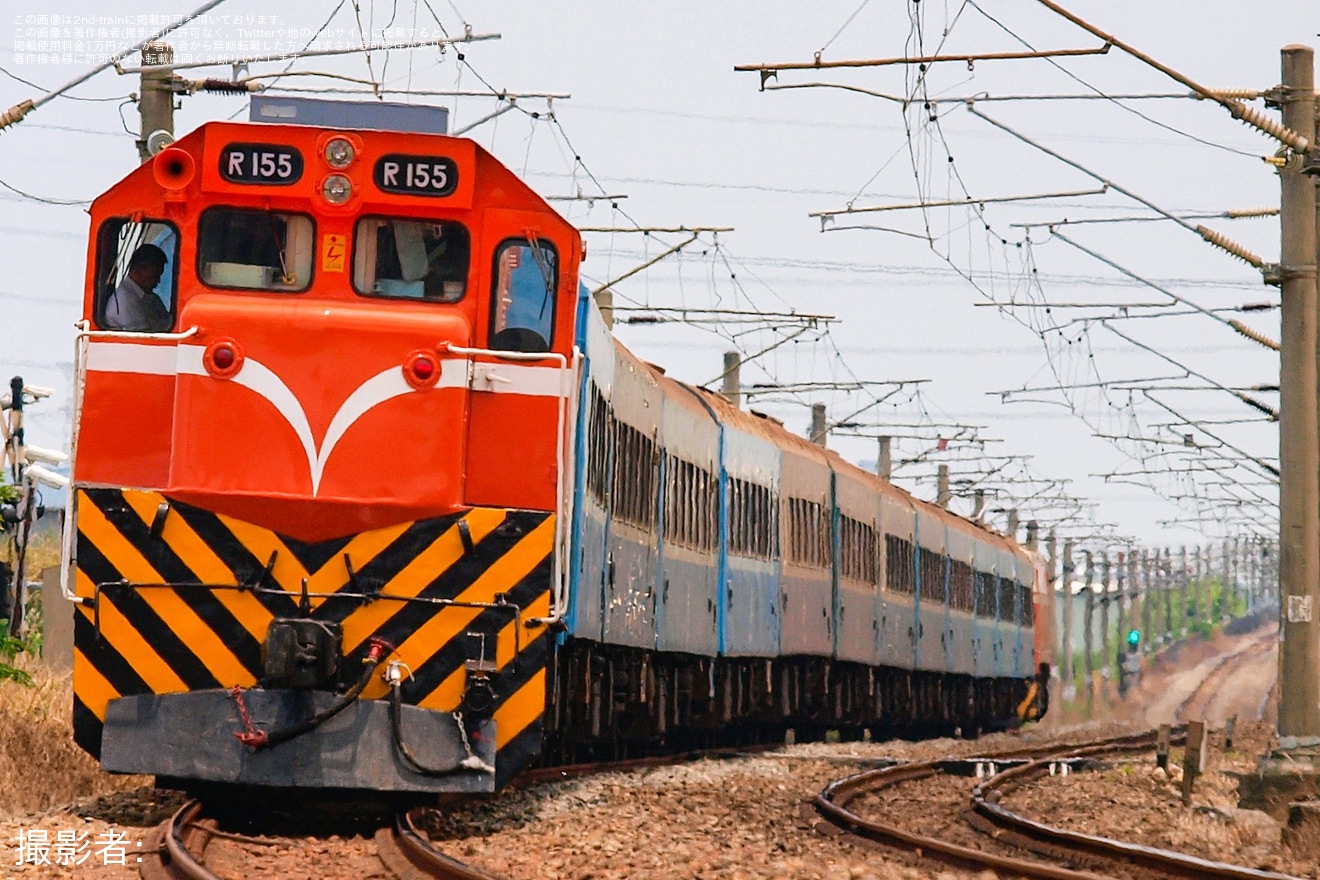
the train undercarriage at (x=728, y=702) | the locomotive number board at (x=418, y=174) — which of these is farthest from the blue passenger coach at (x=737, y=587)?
the locomotive number board at (x=418, y=174)

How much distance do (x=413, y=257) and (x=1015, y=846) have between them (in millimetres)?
5393

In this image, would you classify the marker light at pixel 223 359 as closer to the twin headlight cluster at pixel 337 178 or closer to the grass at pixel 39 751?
the twin headlight cluster at pixel 337 178

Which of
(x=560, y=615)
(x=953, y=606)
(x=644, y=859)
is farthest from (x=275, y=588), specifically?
(x=953, y=606)

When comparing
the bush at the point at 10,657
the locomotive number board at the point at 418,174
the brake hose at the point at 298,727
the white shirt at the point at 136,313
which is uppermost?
the locomotive number board at the point at 418,174

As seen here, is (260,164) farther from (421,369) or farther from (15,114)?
(15,114)

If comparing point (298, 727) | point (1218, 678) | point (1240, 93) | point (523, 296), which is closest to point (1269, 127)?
point (1240, 93)

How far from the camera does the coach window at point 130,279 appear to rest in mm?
11352

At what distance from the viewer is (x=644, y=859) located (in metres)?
10.9

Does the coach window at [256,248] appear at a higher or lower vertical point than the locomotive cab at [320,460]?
higher

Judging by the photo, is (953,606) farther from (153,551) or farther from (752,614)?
(153,551)

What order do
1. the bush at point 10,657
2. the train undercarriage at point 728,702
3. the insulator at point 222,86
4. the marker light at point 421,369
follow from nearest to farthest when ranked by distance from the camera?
1. the marker light at point 421,369
2. the bush at point 10,657
3. the train undercarriage at point 728,702
4. the insulator at point 222,86

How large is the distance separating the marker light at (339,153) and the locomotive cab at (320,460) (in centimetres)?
2

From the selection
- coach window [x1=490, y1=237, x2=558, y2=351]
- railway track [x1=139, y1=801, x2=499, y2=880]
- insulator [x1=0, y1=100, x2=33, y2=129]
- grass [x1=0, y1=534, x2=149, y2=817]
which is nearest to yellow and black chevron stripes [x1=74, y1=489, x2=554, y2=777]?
railway track [x1=139, y1=801, x2=499, y2=880]

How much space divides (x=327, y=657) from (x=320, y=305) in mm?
1807
